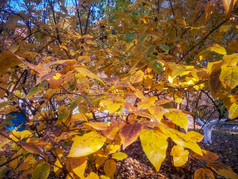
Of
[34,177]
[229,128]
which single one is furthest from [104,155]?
[229,128]

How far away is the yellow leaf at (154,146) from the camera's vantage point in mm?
349

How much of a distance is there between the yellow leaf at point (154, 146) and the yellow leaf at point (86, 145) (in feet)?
0.38

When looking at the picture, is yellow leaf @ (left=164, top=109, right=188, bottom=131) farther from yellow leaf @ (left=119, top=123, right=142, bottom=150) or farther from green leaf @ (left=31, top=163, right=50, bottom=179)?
green leaf @ (left=31, top=163, right=50, bottom=179)

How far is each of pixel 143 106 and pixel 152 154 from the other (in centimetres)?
19

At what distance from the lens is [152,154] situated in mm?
355

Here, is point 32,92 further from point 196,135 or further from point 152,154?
point 196,135

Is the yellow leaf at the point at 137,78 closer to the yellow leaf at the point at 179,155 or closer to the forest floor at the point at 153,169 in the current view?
the yellow leaf at the point at 179,155

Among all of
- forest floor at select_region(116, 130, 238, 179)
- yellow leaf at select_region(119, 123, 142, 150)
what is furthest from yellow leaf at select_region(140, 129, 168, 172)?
forest floor at select_region(116, 130, 238, 179)

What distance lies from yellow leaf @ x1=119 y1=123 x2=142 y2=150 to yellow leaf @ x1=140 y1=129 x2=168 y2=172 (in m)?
0.02

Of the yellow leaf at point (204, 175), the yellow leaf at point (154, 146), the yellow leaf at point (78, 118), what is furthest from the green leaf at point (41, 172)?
the yellow leaf at point (204, 175)

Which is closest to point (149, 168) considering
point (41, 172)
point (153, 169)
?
point (153, 169)

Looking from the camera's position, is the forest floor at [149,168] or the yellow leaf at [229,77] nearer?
the yellow leaf at [229,77]

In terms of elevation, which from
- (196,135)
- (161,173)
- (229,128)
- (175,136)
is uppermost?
(175,136)

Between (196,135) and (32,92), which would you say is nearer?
(196,135)
